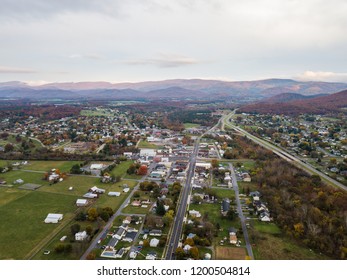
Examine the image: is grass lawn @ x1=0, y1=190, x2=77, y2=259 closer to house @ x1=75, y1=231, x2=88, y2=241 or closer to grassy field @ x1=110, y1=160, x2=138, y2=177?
house @ x1=75, y1=231, x2=88, y2=241

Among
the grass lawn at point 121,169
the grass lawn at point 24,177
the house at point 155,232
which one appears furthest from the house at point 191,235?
the grass lawn at point 24,177

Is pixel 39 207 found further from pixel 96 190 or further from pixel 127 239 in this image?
pixel 127 239

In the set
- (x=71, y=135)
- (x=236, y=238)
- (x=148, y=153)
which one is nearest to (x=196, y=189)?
(x=236, y=238)

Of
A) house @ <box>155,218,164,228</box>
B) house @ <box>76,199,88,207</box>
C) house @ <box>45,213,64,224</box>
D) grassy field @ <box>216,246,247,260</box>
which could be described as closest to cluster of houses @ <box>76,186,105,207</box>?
house @ <box>76,199,88,207</box>

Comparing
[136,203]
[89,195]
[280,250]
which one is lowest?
[280,250]

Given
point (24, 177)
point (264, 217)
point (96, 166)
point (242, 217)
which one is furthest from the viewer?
point (96, 166)

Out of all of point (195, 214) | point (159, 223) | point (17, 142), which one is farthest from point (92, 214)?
point (17, 142)

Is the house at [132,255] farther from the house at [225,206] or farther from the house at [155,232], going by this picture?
the house at [225,206]

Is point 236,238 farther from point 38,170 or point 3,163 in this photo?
point 3,163
